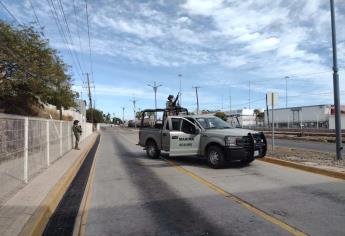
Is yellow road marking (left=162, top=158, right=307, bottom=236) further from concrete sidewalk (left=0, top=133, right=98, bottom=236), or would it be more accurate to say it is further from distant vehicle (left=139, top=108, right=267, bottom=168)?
concrete sidewalk (left=0, top=133, right=98, bottom=236)

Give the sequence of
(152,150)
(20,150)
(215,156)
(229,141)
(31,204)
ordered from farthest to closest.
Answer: (152,150) → (215,156) → (229,141) → (20,150) → (31,204)

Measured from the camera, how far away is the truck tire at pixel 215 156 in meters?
14.1

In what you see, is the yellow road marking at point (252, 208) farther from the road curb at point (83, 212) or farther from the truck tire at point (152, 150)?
the truck tire at point (152, 150)

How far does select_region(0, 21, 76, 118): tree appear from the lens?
21188mm

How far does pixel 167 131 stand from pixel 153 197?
722 cm

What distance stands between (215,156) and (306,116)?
82605 mm

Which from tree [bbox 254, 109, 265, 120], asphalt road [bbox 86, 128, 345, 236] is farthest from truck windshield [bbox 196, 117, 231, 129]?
tree [bbox 254, 109, 265, 120]

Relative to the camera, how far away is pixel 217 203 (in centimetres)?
855

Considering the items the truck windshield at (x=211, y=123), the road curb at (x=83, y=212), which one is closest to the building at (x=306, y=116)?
the truck windshield at (x=211, y=123)

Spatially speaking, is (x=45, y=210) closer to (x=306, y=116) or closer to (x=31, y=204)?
(x=31, y=204)

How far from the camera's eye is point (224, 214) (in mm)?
7566

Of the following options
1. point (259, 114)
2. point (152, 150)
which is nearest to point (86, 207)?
point (152, 150)

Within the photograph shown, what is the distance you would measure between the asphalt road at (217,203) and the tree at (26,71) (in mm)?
10474

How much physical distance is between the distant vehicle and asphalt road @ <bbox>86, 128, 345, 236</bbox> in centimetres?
71
